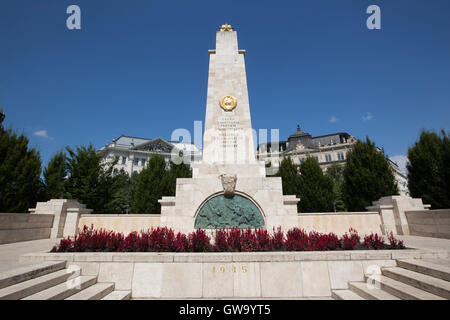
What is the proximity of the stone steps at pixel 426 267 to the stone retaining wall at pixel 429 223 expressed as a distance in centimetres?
772

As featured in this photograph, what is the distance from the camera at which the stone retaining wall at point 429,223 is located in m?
10.2

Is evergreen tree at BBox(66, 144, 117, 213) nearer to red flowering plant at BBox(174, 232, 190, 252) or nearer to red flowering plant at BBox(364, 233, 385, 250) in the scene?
red flowering plant at BBox(174, 232, 190, 252)

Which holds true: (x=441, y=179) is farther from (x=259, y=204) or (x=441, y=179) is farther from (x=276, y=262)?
(x=276, y=262)

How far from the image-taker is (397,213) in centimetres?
1194

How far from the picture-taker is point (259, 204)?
10.2 meters

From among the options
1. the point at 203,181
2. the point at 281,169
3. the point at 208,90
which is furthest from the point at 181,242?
the point at 281,169

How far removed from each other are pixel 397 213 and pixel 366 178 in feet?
39.3

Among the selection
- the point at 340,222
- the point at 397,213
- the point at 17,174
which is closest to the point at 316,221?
the point at 340,222

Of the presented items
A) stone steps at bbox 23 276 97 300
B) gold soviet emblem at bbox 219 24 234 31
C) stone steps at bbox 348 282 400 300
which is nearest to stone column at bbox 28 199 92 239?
stone steps at bbox 23 276 97 300

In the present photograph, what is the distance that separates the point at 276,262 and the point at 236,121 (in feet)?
29.6

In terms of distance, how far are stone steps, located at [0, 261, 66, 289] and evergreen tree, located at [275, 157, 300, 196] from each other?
25.4m

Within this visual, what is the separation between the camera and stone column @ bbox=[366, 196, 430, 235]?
38.6ft

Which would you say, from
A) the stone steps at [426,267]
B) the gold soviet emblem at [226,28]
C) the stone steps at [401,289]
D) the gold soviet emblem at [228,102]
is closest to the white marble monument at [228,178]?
the gold soviet emblem at [228,102]

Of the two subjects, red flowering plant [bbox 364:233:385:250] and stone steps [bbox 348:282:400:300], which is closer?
stone steps [bbox 348:282:400:300]
